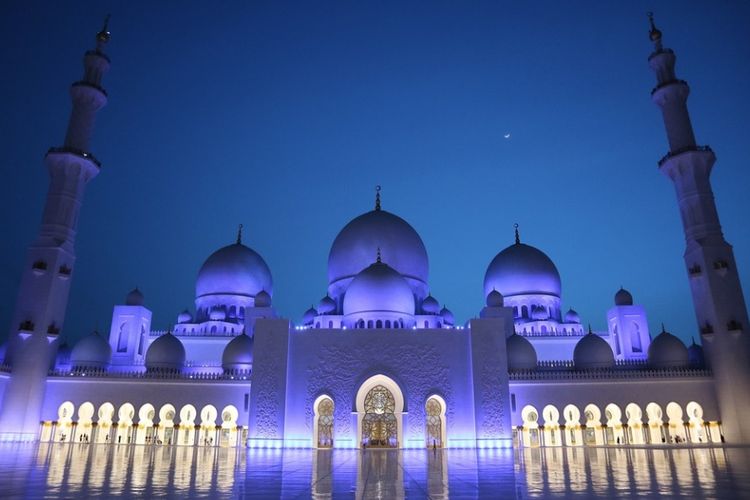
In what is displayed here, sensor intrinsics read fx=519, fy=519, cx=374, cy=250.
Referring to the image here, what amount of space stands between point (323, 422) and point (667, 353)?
12.1m

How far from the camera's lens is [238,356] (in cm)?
1836

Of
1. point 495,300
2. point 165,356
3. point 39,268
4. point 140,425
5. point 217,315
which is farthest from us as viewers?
point 217,315

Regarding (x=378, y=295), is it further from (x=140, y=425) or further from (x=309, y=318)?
(x=140, y=425)

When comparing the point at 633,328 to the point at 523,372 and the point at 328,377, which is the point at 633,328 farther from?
the point at 328,377

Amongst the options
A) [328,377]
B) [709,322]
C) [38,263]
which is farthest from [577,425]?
[38,263]

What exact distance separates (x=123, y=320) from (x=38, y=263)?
15.3 ft

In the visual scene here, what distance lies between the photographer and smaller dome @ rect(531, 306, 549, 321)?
22.5 metres

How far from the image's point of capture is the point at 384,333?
16.7 metres

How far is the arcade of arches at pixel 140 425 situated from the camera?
17.3 metres

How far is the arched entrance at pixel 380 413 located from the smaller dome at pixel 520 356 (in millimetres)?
4468

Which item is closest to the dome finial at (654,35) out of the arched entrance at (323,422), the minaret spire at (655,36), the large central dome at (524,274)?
the minaret spire at (655,36)

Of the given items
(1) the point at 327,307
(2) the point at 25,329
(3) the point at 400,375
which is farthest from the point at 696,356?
(2) the point at 25,329

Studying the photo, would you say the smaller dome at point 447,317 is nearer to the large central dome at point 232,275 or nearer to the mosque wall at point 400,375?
the mosque wall at point 400,375

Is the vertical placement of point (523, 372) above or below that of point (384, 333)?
below
